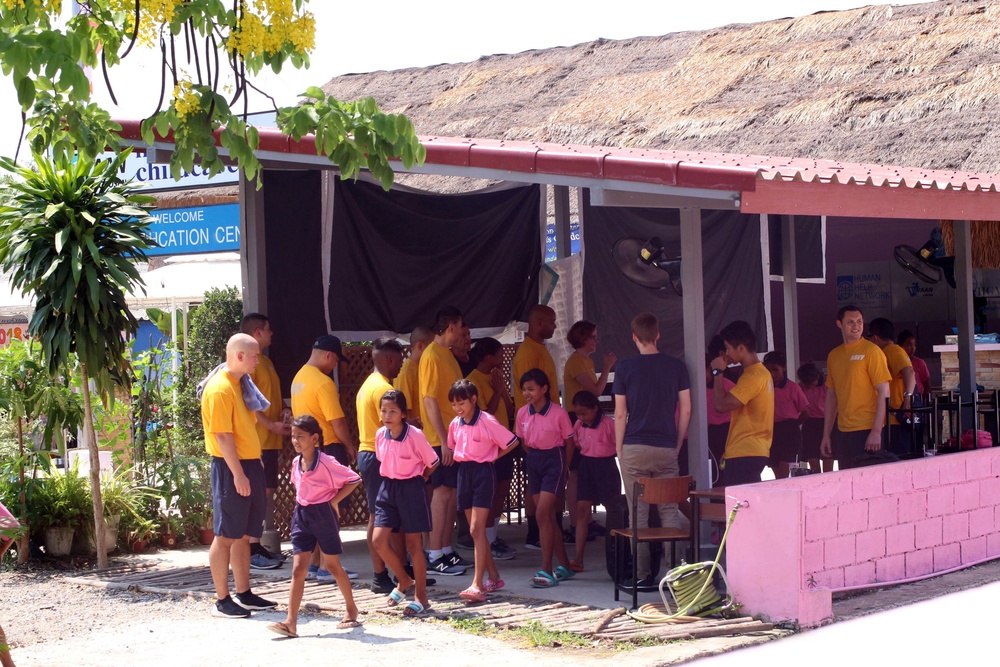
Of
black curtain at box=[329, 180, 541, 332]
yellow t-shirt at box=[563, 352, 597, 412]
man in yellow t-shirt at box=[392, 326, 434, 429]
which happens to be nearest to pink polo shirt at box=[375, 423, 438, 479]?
man in yellow t-shirt at box=[392, 326, 434, 429]

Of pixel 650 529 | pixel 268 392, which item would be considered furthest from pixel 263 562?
pixel 650 529

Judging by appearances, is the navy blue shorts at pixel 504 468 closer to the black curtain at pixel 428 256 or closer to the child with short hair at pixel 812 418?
the black curtain at pixel 428 256

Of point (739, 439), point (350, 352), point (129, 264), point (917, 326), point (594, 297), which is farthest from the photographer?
point (917, 326)

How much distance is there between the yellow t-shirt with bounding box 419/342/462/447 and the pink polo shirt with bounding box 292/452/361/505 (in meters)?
1.34

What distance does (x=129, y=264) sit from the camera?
30.6 feet

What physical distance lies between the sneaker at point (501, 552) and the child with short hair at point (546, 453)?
3.45ft

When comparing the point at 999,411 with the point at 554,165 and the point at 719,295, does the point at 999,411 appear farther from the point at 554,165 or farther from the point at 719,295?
the point at 554,165

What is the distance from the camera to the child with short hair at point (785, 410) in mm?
10734

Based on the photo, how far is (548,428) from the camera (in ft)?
27.1

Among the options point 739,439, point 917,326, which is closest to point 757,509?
point 739,439

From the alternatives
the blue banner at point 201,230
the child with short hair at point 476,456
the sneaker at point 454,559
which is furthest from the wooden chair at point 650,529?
the blue banner at point 201,230

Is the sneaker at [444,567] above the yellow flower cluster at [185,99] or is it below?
below

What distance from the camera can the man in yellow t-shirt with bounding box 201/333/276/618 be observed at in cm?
734

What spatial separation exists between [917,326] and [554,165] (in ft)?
46.8
